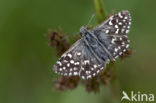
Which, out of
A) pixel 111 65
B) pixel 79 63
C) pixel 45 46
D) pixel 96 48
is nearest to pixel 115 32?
pixel 96 48

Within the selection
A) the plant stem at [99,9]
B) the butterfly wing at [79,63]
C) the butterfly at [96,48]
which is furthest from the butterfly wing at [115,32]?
the butterfly wing at [79,63]

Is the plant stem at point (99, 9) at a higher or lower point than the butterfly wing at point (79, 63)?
higher

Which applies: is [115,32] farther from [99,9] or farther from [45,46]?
[45,46]

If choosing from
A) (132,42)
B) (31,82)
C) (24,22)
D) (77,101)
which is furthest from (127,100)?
(24,22)

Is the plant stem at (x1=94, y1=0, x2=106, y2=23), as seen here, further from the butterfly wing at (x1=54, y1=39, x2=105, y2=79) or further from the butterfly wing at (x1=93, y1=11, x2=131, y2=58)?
the butterfly wing at (x1=54, y1=39, x2=105, y2=79)

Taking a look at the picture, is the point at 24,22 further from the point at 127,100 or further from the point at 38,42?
the point at 127,100

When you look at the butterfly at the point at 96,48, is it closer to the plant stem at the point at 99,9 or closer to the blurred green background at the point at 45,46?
the plant stem at the point at 99,9

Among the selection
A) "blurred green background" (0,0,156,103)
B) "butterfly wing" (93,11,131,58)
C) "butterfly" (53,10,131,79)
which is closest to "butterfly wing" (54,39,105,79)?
"butterfly" (53,10,131,79)
